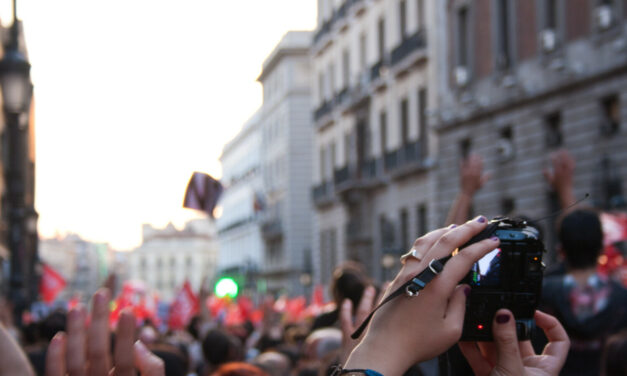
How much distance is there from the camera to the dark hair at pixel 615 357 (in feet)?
12.8

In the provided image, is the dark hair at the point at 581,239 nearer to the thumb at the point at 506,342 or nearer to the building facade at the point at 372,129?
the thumb at the point at 506,342

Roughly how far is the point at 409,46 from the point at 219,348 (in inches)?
1059

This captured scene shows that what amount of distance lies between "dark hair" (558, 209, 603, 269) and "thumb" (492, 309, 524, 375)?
2239 millimetres

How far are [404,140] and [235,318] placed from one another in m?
10.3

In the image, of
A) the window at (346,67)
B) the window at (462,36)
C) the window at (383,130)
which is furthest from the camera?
the window at (346,67)

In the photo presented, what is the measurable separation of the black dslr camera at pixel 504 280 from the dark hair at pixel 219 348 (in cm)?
516

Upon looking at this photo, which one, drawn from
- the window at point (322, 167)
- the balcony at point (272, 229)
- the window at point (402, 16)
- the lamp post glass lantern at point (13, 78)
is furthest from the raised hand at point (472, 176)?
the balcony at point (272, 229)

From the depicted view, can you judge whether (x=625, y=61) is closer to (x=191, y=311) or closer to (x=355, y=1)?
(x=191, y=311)

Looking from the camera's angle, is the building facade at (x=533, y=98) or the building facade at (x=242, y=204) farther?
the building facade at (x=242, y=204)

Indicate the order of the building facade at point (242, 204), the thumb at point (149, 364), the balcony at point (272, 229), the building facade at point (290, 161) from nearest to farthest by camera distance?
the thumb at point (149, 364)
the building facade at point (290, 161)
the balcony at point (272, 229)
the building facade at point (242, 204)

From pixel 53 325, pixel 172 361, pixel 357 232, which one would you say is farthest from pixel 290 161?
pixel 172 361

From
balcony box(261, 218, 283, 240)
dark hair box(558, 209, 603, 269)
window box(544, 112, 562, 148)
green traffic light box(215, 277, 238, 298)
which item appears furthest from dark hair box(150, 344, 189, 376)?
balcony box(261, 218, 283, 240)

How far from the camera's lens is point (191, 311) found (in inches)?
736

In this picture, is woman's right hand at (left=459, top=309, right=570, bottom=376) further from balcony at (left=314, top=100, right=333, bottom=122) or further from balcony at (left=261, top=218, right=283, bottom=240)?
balcony at (left=261, top=218, right=283, bottom=240)
